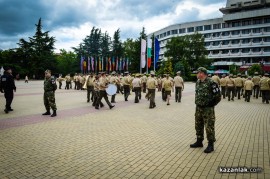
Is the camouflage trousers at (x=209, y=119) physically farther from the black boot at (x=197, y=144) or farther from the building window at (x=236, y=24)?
the building window at (x=236, y=24)

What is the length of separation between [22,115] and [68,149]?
5.63 metres

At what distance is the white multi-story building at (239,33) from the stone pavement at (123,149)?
7062 centimetres

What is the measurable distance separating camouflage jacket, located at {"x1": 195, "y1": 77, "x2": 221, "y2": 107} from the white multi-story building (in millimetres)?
72267

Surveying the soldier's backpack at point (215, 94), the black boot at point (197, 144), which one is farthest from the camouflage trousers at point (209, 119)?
the black boot at point (197, 144)

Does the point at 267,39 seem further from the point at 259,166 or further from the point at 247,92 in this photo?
the point at 259,166

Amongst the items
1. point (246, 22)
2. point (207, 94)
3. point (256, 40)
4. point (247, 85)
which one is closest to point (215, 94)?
point (207, 94)

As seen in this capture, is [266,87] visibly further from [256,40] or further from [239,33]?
[239,33]

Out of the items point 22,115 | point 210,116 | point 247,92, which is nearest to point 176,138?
point 210,116

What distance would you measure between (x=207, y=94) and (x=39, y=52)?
233 ft

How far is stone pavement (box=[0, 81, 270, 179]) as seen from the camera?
14.9ft

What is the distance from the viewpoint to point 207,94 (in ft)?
18.6

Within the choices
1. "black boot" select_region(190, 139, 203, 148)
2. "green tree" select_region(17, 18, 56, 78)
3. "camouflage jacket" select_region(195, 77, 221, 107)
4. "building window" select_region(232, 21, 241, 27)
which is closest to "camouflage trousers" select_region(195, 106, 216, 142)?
"camouflage jacket" select_region(195, 77, 221, 107)

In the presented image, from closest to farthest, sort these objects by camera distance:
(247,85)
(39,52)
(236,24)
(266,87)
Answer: (266,87)
(247,85)
(39,52)
(236,24)

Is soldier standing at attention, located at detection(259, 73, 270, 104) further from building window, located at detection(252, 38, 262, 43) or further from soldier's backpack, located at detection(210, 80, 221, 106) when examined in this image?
building window, located at detection(252, 38, 262, 43)
